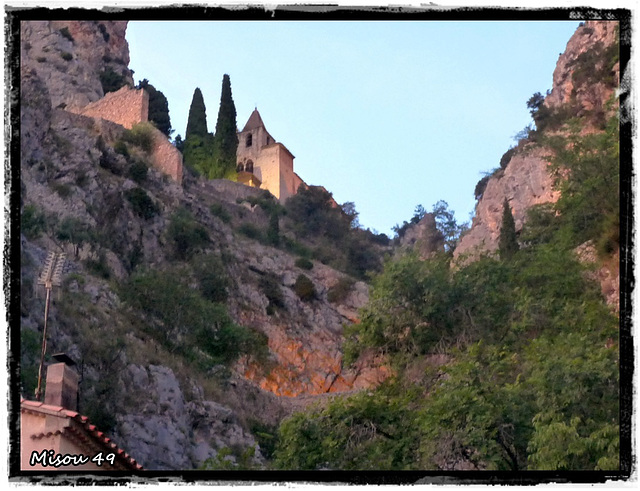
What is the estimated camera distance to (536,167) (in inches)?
1845

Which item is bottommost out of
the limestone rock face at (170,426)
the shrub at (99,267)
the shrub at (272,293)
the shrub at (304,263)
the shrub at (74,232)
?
the limestone rock face at (170,426)

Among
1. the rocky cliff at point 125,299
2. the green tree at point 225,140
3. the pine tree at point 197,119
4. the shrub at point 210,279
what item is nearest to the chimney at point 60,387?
the rocky cliff at point 125,299

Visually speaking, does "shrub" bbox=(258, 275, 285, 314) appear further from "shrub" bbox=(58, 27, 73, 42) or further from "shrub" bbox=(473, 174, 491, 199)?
"shrub" bbox=(58, 27, 73, 42)

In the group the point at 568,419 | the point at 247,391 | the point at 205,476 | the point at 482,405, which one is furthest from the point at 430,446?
the point at 247,391

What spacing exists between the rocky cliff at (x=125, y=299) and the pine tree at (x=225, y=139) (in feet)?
8.18

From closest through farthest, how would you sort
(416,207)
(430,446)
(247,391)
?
(430,446), (247,391), (416,207)

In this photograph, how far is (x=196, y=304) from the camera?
3366 centimetres

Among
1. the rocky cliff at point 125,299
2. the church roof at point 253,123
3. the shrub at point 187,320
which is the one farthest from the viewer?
the church roof at point 253,123

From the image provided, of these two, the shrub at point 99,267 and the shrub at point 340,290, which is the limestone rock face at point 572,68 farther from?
the shrub at point 99,267

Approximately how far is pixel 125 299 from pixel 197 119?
3658 cm

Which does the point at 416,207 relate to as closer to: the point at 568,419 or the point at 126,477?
the point at 568,419

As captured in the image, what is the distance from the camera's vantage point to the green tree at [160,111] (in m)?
66.6

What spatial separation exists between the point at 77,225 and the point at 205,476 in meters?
26.4

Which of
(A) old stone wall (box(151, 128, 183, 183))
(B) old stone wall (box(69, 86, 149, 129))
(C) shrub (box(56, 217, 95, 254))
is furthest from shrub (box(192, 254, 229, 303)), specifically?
(B) old stone wall (box(69, 86, 149, 129))
